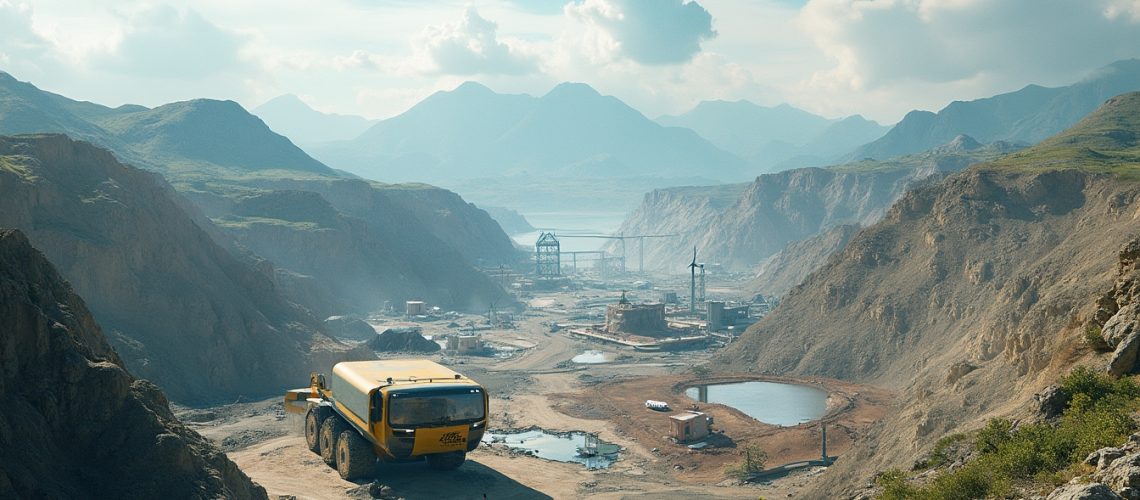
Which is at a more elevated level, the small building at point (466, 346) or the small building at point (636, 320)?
the small building at point (636, 320)

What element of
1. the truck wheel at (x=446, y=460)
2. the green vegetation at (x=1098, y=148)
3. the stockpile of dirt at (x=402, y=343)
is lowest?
the stockpile of dirt at (x=402, y=343)

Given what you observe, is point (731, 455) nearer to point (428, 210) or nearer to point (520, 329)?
point (520, 329)

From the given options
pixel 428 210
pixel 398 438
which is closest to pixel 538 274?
pixel 428 210

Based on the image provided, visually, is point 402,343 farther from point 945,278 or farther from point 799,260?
point 799,260

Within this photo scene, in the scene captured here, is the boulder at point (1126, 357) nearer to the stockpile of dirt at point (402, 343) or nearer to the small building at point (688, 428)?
the small building at point (688, 428)

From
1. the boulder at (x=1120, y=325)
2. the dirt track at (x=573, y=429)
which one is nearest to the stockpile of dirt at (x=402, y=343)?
the dirt track at (x=573, y=429)

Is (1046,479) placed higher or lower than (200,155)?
lower

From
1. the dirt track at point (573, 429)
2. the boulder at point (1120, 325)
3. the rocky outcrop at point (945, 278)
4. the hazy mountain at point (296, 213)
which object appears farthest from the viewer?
the hazy mountain at point (296, 213)
